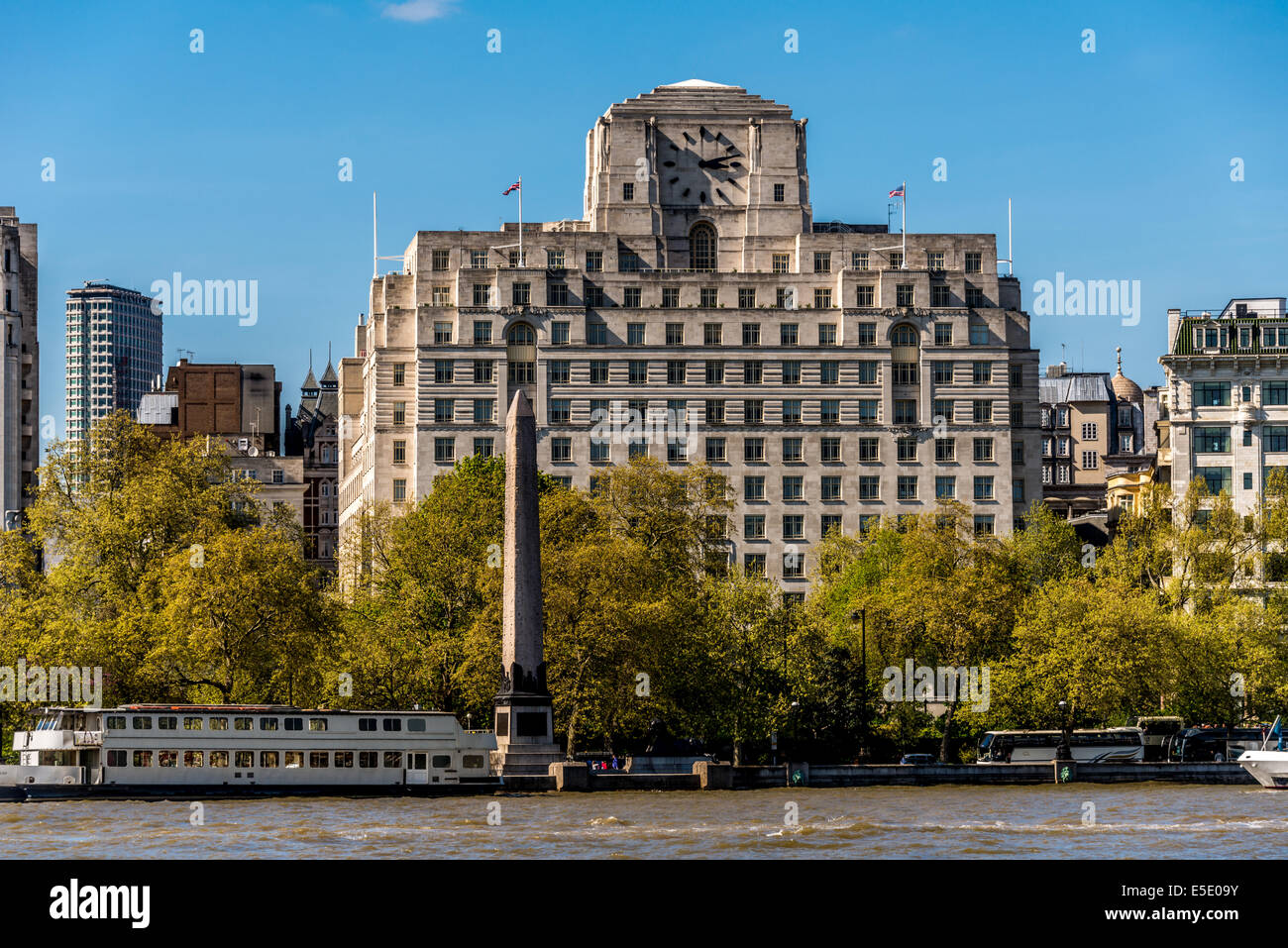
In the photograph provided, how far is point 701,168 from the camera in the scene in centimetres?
15925

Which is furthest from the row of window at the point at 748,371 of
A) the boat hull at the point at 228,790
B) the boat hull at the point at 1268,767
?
the boat hull at the point at 228,790

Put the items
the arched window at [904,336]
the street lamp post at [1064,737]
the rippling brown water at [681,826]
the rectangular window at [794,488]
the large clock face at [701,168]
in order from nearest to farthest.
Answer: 1. the rippling brown water at [681,826]
2. the street lamp post at [1064,737]
3. the rectangular window at [794,488]
4. the arched window at [904,336]
5. the large clock face at [701,168]

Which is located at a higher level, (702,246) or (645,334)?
(702,246)

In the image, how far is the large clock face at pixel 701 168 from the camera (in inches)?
6260

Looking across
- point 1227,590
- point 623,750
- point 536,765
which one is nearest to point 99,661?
point 536,765

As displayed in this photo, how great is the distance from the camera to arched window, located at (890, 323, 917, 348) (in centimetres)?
14788

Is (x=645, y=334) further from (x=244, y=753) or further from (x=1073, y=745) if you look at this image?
(x=244, y=753)

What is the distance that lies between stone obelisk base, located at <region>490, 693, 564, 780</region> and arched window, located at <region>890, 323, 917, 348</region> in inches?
2651

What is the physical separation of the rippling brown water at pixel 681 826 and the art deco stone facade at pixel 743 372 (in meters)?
62.1

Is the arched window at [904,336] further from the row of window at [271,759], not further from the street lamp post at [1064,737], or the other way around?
the row of window at [271,759]

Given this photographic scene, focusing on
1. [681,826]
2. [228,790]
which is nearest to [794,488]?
[228,790]

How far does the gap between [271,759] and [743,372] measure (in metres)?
68.6

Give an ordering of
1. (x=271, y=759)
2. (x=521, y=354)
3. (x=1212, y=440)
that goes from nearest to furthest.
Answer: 1. (x=271, y=759)
2. (x=1212, y=440)
3. (x=521, y=354)

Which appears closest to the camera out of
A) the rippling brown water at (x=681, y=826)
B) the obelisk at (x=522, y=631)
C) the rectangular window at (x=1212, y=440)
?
the rippling brown water at (x=681, y=826)
